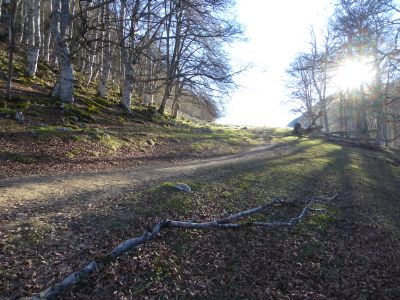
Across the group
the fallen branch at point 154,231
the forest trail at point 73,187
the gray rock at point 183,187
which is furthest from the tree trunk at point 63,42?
the fallen branch at point 154,231

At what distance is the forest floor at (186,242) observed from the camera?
4.44 m

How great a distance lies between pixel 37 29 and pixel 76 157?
9255mm

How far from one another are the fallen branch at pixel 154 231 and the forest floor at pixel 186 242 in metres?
Answer: 0.11

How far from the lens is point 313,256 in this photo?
242 inches

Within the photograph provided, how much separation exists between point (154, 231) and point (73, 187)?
2656mm

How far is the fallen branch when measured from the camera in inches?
156

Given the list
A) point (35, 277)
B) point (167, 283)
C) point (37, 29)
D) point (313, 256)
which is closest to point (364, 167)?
point (313, 256)

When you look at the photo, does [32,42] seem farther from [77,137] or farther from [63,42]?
[77,137]

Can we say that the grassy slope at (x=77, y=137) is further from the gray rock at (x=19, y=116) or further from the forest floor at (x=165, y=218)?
the gray rock at (x=19, y=116)

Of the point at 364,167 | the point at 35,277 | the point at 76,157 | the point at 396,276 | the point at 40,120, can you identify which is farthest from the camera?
the point at 364,167

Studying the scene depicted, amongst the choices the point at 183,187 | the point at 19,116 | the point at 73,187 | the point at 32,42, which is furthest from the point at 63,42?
the point at 183,187

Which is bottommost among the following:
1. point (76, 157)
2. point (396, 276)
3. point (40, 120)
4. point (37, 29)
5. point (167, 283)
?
point (396, 276)

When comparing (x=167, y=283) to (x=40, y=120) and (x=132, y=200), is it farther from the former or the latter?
(x=40, y=120)

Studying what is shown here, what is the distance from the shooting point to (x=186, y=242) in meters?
5.61
